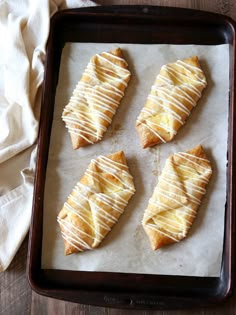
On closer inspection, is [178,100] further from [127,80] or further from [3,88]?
[3,88]

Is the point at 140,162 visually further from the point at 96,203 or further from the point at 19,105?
the point at 19,105

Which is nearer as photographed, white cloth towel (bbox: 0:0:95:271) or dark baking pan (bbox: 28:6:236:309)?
dark baking pan (bbox: 28:6:236:309)

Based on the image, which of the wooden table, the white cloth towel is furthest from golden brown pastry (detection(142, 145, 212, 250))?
the white cloth towel

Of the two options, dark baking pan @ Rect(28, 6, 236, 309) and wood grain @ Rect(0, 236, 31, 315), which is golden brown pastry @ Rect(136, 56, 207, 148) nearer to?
dark baking pan @ Rect(28, 6, 236, 309)

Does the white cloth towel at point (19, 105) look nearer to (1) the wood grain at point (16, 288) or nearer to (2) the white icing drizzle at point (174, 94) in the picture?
(1) the wood grain at point (16, 288)

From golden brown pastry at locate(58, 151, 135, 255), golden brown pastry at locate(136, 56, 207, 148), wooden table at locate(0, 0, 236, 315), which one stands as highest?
golden brown pastry at locate(136, 56, 207, 148)

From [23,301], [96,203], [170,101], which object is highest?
[170,101]

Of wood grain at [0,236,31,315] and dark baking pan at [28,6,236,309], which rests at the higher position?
dark baking pan at [28,6,236,309]

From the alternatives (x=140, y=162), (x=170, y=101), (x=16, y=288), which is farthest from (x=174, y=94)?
(x=16, y=288)
